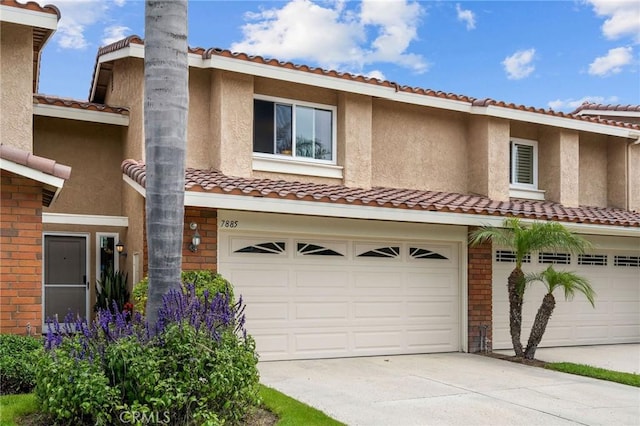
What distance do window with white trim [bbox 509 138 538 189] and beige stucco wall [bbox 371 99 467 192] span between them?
1.51m

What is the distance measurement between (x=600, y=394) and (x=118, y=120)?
1055 cm

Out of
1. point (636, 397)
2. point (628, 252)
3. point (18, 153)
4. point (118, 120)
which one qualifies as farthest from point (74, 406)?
point (628, 252)

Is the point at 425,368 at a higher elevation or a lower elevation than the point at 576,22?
lower

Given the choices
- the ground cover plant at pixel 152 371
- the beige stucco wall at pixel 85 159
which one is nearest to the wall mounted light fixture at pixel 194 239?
the beige stucco wall at pixel 85 159

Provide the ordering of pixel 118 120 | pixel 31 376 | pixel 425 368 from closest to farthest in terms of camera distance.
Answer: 1. pixel 31 376
2. pixel 425 368
3. pixel 118 120

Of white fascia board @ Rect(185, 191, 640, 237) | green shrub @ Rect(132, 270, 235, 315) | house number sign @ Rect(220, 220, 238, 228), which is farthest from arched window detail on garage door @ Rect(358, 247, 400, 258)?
green shrub @ Rect(132, 270, 235, 315)

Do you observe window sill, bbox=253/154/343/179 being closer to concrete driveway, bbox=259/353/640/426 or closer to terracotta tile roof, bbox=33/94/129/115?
terracotta tile roof, bbox=33/94/129/115

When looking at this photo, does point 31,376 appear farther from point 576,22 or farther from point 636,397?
point 576,22

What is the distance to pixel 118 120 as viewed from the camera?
13516mm

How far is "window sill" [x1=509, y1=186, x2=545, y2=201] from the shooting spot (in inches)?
642

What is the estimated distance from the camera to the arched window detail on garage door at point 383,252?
42.5 ft

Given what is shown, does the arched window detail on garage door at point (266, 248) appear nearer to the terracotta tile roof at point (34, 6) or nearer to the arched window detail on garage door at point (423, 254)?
the arched window detail on garage door at point (423, 254)

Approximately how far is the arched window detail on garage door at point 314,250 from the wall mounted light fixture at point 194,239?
7.16ft

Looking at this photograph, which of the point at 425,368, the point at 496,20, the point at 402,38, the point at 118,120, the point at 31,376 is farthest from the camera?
the point at 402,38
